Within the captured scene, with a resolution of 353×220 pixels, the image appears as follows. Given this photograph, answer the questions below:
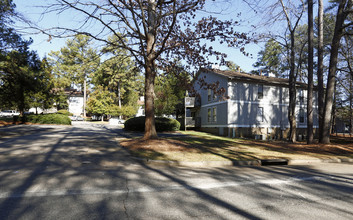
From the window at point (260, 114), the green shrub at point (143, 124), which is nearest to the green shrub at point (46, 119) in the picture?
the green shrub at point (143, 124)

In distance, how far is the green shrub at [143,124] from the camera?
816 inches

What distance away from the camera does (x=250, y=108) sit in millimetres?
24656

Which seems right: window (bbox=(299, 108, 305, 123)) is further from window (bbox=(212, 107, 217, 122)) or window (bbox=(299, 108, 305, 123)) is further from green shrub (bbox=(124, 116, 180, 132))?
green shrub (bbox=(124, 116, 180, 132))

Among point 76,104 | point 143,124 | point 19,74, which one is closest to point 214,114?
point 143,124

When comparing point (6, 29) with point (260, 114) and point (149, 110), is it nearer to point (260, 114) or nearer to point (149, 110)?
point (149, 110)

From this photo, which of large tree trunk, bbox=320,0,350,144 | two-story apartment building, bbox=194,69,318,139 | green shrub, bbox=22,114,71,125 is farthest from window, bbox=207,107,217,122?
green shrub, bbox=22,114,71,125

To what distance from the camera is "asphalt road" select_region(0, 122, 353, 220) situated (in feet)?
11.2

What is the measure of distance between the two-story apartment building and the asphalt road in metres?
17.4

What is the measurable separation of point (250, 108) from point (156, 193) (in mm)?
22283

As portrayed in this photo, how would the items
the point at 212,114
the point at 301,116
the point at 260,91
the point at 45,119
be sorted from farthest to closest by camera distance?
the point at 301,116
the point at 212,114
the point at 45,119
the point at 260,91

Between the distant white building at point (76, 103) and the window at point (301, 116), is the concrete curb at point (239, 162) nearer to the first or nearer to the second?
the window at point (301, 116)

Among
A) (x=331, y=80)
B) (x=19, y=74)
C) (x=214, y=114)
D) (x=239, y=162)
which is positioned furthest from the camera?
(x=214, y=114)

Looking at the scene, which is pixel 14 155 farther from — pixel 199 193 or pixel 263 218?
pixel 263 218

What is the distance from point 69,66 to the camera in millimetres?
51562
